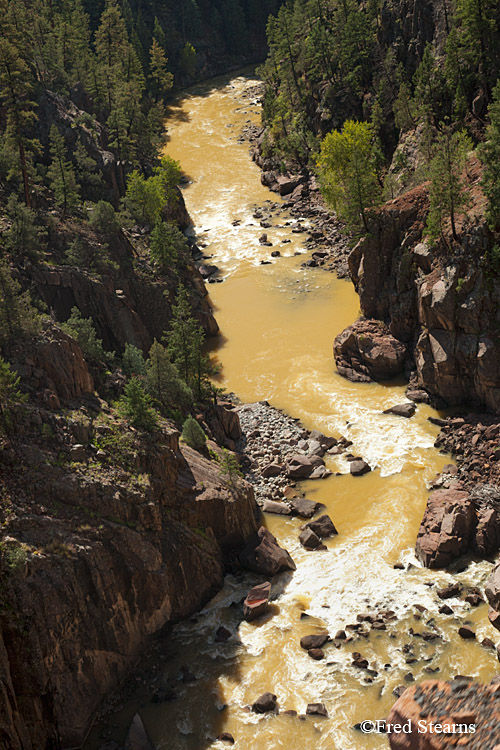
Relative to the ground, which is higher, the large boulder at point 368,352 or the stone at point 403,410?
the large boulder at point 368,352

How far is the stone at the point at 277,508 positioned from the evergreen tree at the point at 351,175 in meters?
25.8

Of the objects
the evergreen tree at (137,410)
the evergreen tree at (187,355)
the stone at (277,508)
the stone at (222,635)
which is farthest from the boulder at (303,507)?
the evergreen tree at (137,410)

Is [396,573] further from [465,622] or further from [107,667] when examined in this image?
[107,667]

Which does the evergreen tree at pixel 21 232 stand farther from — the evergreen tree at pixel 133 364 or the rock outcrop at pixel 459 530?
the rock outcrop at pixel 459 530

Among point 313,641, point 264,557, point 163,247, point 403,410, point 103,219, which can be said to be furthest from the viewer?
point 163,247

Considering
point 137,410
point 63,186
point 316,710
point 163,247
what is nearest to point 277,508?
point 137,410

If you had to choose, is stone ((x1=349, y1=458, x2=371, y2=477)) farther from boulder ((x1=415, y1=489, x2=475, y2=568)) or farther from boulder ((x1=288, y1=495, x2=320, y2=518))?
boulder ((x1=415, y1=489, x2=475, y2=568))

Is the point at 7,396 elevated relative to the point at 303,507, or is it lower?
elevated

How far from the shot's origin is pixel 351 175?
176ft

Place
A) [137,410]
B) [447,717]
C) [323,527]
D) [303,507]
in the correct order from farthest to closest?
[303,507] → [323,527] → [137,410] → [447,717]

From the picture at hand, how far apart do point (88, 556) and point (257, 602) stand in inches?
339

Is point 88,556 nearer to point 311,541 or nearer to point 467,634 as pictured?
point 311,541

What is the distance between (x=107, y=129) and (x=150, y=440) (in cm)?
5231

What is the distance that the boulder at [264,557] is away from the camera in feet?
104
